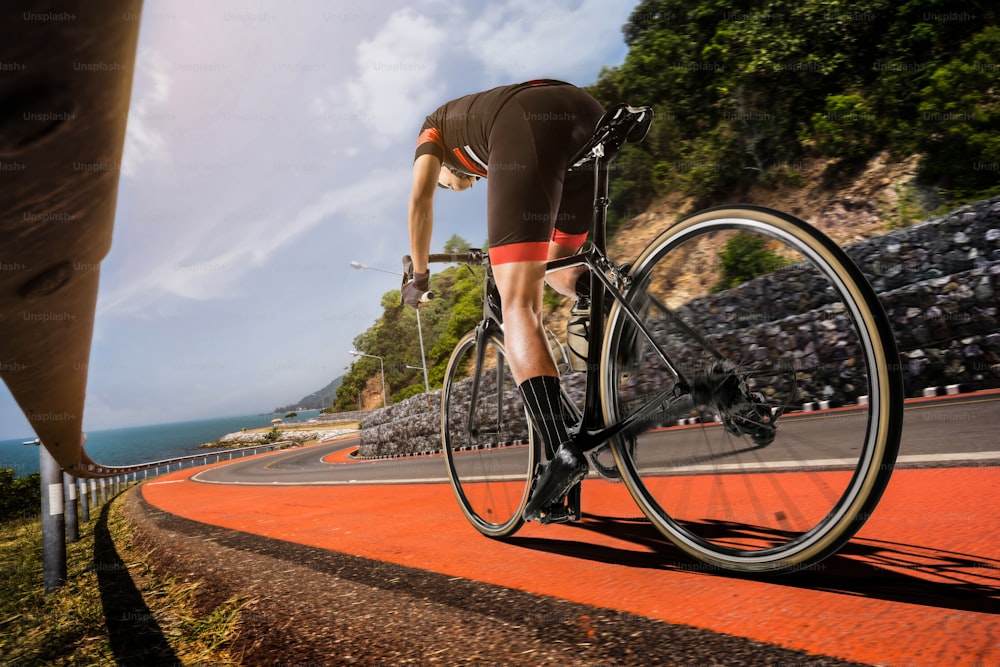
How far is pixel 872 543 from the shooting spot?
1819 millimetres

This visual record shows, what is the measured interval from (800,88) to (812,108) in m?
0.79

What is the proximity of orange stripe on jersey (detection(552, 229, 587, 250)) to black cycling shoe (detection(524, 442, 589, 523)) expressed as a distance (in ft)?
3.14

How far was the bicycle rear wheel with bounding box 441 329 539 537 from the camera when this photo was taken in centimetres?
282

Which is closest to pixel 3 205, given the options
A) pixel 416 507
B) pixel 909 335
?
pixel 416 507

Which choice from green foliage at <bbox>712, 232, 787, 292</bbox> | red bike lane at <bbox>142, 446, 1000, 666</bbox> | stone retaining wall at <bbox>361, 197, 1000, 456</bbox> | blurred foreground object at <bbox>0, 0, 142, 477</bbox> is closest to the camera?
blurred foreground object at <bbox>0, 0, 142, 477</bbox>

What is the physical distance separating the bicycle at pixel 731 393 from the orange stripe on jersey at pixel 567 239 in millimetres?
267

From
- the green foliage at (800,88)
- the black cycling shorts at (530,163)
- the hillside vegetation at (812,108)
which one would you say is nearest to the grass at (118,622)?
the black cycling shorts at (530,163)

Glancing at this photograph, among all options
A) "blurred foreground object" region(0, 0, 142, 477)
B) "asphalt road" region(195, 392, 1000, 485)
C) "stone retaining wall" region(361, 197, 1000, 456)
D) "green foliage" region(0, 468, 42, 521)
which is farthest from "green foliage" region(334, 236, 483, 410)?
"blurred foreground object" region(0, 0, 142, 477)

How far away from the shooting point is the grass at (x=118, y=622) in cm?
166

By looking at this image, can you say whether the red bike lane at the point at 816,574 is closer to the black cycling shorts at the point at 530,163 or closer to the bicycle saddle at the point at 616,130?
the black cycling shorts at the point at 530,163

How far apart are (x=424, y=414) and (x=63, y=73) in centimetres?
1636

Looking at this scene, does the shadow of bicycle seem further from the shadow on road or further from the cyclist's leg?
the shadow on road

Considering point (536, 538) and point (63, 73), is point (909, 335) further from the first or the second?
point (63, 73)

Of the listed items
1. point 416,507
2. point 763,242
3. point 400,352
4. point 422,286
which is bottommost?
point 416,507
